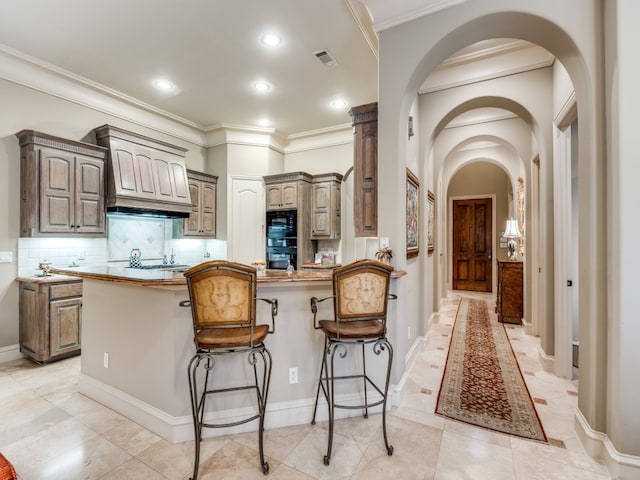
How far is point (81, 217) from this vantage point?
370cm

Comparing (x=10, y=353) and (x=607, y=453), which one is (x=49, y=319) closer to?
(x=10, y=353)

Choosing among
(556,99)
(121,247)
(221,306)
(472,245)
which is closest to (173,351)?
(221,306)

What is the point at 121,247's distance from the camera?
4.48 m

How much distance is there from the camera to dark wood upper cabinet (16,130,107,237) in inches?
132

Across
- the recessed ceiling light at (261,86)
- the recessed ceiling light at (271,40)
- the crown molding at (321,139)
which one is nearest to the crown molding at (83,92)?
the recessed ceiling light at (261,86)

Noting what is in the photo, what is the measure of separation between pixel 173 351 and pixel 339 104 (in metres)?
4.14

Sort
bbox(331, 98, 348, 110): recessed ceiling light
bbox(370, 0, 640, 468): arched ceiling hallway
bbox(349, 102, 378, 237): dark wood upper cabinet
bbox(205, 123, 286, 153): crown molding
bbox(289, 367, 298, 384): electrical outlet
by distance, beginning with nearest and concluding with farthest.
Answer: bbox(370, 0, 640, 468): arched ceiling hallway, bbox(289, 367, 298, 384): electrical outlet, bbox(349, 102, 378, 237): dark wood upper cabinet, bbox(331, 98, 348, 110): recessed ceiling light, bbox(205, 123, 286, 153): crown molding

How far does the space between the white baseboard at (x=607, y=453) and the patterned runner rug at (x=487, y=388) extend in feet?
0.76

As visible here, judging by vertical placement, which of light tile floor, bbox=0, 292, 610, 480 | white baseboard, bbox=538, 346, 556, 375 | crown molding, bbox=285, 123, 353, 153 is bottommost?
light tile floor, bbox=0, 292, 610, 480

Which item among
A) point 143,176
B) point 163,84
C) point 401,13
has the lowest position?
point 143,176

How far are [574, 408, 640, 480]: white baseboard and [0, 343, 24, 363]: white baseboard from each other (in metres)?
5.32

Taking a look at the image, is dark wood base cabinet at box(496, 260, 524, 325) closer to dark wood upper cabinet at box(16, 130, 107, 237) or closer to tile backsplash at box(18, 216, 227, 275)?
tile backsplash at box(18, 216, 227, 275)

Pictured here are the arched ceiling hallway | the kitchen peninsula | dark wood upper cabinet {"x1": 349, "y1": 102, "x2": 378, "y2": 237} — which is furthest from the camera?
dark wood upper cabinet {"x1": 349, "y1": 102, "x2": 378, "y2": 237}

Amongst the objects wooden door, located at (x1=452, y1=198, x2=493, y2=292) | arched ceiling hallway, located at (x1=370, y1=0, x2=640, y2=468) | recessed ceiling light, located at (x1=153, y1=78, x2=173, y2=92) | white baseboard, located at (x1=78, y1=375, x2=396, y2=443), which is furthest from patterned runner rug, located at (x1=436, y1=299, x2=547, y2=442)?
recessed ceiling light, located at (x1=153, y1=78, x2=173, y2=92)
